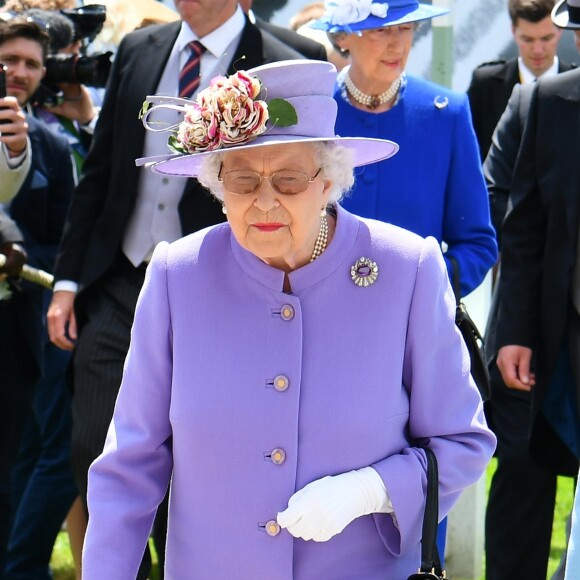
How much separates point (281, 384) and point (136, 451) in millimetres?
369

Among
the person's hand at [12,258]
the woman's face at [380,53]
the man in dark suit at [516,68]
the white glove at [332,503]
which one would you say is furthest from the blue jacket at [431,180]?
the man in dark suit at [516,68]

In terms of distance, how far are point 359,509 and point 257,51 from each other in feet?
7.68

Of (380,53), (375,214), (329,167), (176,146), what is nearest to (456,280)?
(375,214)

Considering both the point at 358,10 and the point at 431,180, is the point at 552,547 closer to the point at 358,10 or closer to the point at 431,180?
the point at 431,180

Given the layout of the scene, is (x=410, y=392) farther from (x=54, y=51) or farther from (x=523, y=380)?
(x=54, y=51)

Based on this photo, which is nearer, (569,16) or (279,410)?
(279,410)

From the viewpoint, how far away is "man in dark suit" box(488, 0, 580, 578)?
472cm

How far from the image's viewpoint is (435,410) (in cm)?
323

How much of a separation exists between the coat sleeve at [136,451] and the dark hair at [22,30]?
113 inches

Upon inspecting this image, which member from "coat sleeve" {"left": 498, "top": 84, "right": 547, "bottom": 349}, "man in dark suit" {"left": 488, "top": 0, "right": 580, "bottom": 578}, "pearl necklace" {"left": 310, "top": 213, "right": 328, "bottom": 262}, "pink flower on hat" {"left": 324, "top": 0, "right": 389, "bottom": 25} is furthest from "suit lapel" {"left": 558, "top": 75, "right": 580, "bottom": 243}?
"pearl necklace" {"left": 310, "top": 213, "right": 328, "bottom": 262}

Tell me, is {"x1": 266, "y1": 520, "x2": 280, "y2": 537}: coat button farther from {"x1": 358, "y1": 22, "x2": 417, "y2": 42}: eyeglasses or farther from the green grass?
the green grass

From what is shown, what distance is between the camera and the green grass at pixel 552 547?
6410 mm

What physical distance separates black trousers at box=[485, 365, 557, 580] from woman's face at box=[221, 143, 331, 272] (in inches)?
88.0

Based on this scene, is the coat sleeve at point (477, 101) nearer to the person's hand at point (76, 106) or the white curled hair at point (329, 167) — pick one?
the person's hand at point (76, 106)
